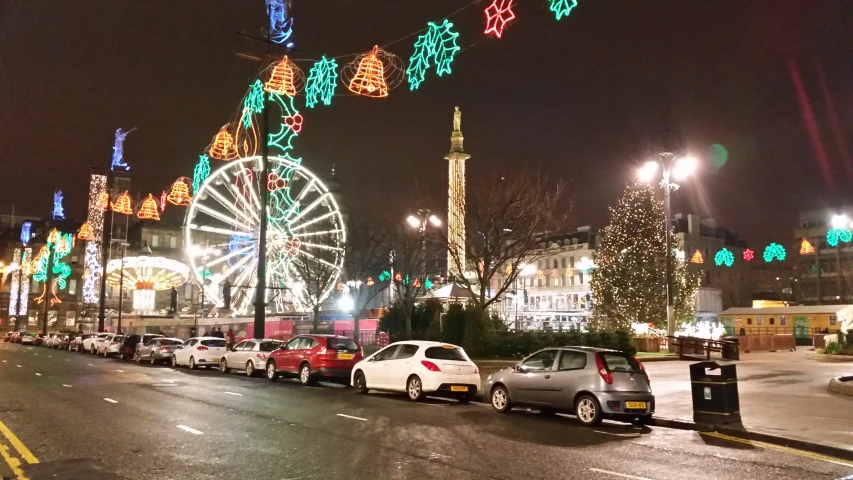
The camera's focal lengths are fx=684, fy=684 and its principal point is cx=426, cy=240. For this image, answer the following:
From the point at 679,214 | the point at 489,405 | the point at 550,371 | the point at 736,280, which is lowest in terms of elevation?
the point at 489,405

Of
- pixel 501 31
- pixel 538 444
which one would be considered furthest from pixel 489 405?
pixel 501 31

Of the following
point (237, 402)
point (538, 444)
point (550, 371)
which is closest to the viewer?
point (538, 444)

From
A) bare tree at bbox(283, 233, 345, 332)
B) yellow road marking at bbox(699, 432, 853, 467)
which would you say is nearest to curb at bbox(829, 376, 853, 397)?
yellow road marking at bbox(699, 432, 853, 467)

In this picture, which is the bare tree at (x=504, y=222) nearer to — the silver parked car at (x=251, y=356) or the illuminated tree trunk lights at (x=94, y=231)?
the silver parked car at (x=251, y=356)

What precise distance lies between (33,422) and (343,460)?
6.92 metres

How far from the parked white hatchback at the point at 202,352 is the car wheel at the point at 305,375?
8.01 m

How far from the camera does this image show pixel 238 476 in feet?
26.2

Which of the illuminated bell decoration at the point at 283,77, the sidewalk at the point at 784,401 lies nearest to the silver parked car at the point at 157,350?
the illuminated bell decoration at the point at 283,77

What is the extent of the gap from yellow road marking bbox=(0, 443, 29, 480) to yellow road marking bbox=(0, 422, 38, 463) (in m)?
0.14

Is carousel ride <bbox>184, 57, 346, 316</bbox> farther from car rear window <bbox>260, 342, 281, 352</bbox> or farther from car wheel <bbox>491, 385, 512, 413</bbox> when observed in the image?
car wheel <bbox>491, 385, 512, 413</bbox>

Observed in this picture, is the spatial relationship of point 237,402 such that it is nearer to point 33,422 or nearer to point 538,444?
point 33,422

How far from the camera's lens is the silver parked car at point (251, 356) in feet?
80.1

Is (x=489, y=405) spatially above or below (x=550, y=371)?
below

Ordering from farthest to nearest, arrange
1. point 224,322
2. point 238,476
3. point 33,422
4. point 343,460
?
1. point 224,322
2. point 33,422
3. point 343,460
4. point 238,476
